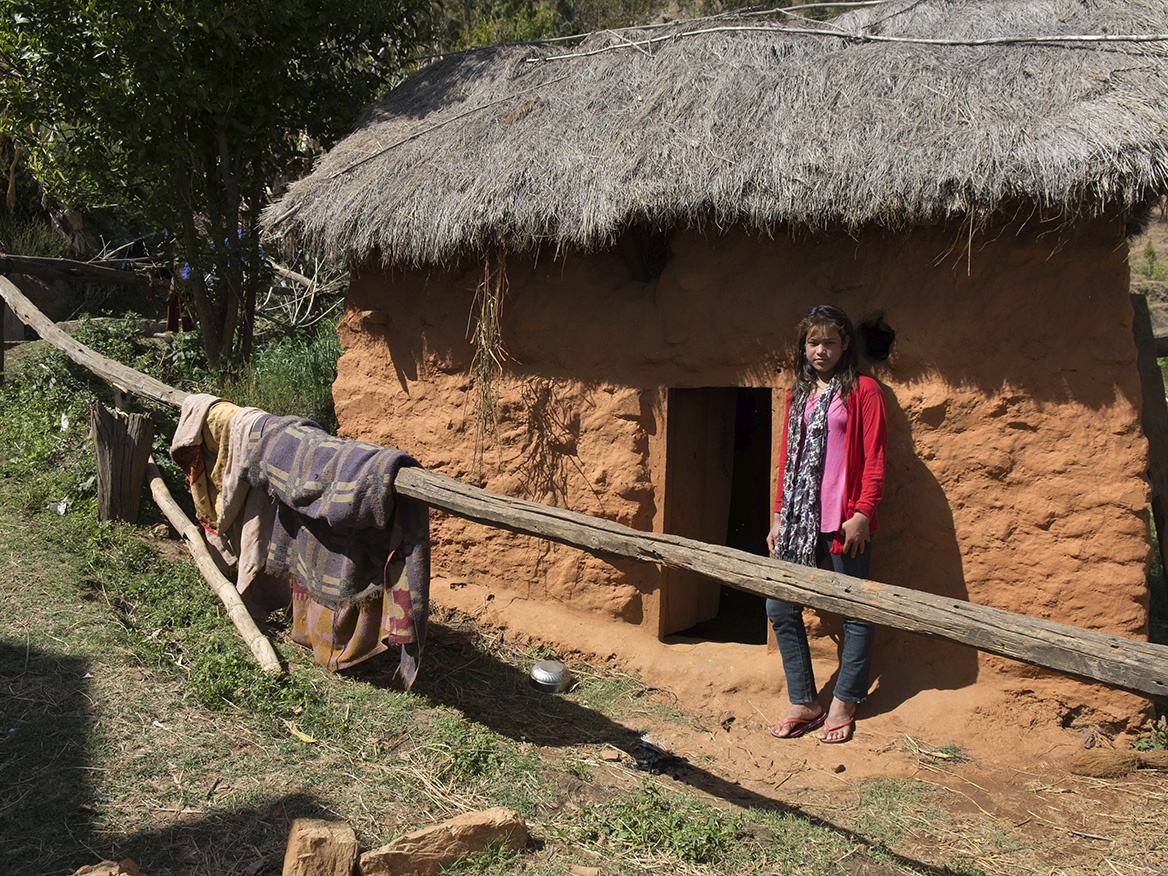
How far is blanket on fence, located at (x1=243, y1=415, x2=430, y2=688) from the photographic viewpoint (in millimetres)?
3564

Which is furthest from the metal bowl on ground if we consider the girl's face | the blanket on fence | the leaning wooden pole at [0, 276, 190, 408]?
the leaning wooden pole at [0, 276, 190, 408]

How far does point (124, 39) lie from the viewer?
5793 mm

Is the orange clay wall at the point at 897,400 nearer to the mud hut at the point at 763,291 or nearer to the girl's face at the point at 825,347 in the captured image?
the mud hut at the point at 763,291

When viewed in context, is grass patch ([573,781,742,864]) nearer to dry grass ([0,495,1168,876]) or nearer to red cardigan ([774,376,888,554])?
dry grass ([0,495,1168,876])

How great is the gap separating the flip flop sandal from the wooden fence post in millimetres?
3695

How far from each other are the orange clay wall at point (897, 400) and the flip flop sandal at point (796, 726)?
14.1 inches

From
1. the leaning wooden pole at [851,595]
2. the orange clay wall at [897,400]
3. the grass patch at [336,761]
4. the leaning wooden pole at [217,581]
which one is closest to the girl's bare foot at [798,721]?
the grass patch at [336,761]

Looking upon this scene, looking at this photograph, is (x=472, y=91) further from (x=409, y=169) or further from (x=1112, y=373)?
(x=1112, y=373)

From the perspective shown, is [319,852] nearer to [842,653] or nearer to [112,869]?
[112,869]

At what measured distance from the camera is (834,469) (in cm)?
381

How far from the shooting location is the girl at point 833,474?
149 inches

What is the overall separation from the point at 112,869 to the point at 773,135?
3645mm

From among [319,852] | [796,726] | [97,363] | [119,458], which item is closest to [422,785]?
[319,852]

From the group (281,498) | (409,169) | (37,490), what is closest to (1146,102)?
(409,169)
